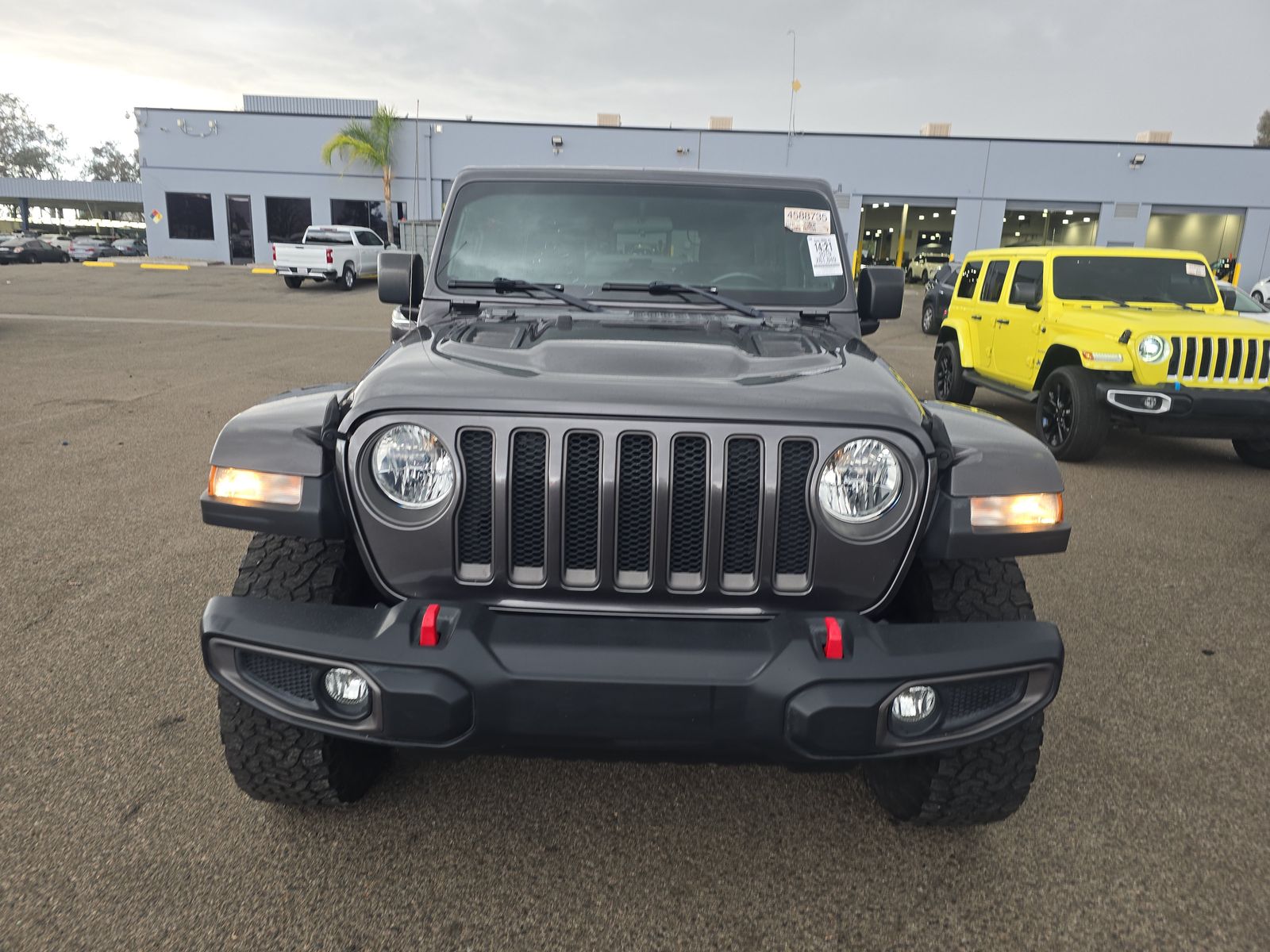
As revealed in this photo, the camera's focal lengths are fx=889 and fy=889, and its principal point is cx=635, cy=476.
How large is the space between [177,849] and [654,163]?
3119 centimetres

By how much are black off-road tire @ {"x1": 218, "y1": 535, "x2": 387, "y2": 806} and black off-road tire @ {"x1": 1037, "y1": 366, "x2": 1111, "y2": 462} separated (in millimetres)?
5847

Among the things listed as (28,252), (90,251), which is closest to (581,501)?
(28,252)

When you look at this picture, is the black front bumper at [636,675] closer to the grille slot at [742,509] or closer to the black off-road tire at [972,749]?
the grille slot at [742,509]

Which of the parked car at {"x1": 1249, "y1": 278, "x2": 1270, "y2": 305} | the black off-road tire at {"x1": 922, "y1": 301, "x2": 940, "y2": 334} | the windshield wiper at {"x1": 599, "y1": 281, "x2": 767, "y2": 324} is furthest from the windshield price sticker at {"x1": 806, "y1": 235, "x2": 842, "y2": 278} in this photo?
the parked car at {"x1": 1249, "y1": 278, "x2": 1270, "y2": 305}

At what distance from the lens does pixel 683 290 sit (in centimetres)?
300

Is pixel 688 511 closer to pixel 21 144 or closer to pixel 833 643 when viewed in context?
pixel 833 643

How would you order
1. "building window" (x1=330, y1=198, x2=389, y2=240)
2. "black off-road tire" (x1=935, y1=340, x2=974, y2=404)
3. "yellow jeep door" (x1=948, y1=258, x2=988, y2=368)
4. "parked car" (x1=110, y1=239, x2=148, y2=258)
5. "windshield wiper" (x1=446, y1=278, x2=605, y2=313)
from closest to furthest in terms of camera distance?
"windshield wiper" (x1=446, y1=278, x2=605, y2=313) < "yellow jeep door" (x1=948, y1=258, x2=988, y2=368) < "black off-road tire" (x1=935, y1=340, x2=974, y2=404) < "building window" (x1=330, y1=198, x2=389, y2=240) < "parked car" (x1=110, y1=239, x2=148, y2=258)

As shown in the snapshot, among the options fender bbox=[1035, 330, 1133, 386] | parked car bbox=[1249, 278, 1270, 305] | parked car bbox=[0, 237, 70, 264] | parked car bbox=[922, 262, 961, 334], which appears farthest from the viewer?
parked car bbox=[0, 237, 70, 264]

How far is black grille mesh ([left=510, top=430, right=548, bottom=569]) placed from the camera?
1905 mm

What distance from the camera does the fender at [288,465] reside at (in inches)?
78.8

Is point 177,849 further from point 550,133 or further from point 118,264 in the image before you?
point 118,264

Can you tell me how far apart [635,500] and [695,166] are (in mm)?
32702

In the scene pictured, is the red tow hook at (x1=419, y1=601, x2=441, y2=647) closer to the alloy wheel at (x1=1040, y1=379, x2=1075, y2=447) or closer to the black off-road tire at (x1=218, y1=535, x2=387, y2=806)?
the black off-road tire at (x1=218, y1=535, x2=387, y2=806)

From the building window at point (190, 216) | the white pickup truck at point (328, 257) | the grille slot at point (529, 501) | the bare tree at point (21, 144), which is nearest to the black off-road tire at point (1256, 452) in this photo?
the grille slot at point (529, 501)
